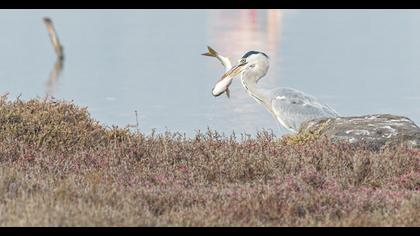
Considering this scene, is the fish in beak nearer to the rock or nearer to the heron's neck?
the heron's neck

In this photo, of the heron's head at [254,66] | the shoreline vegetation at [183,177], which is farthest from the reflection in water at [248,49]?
the shoreline vegetation at [183,177]

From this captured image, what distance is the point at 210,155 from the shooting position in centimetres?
1012

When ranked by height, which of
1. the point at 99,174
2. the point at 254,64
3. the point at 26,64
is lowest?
the point at 99,174

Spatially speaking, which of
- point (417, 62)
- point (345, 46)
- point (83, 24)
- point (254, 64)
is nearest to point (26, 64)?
point (417, 62)

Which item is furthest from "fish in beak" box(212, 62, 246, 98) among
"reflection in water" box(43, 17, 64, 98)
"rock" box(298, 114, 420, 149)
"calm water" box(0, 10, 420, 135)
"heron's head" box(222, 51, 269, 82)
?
"reflection in water" box(43, 17, 64, 98)

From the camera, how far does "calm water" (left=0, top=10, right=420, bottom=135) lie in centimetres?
2397

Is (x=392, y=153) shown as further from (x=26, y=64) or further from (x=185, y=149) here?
(x=26, y=64)

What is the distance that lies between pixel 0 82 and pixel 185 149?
2777cm

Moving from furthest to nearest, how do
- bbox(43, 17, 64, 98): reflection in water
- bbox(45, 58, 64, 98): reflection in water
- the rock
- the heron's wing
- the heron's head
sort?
bbox(43, 17, 64, 98): reflection in water → bbox(45, 58, 64, 98): reflection in water → the heron's head → the heron's wing → the rock

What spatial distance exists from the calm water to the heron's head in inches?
73.4

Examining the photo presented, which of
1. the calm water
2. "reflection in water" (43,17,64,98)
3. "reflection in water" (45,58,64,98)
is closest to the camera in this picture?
the calm water

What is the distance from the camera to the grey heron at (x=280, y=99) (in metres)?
13.6

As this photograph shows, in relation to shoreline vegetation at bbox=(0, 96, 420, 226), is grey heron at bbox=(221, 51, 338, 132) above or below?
above

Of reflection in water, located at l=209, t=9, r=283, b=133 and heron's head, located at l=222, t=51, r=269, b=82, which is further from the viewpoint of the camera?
reflection in water, located at l=209, t=9, r=283, b=133
